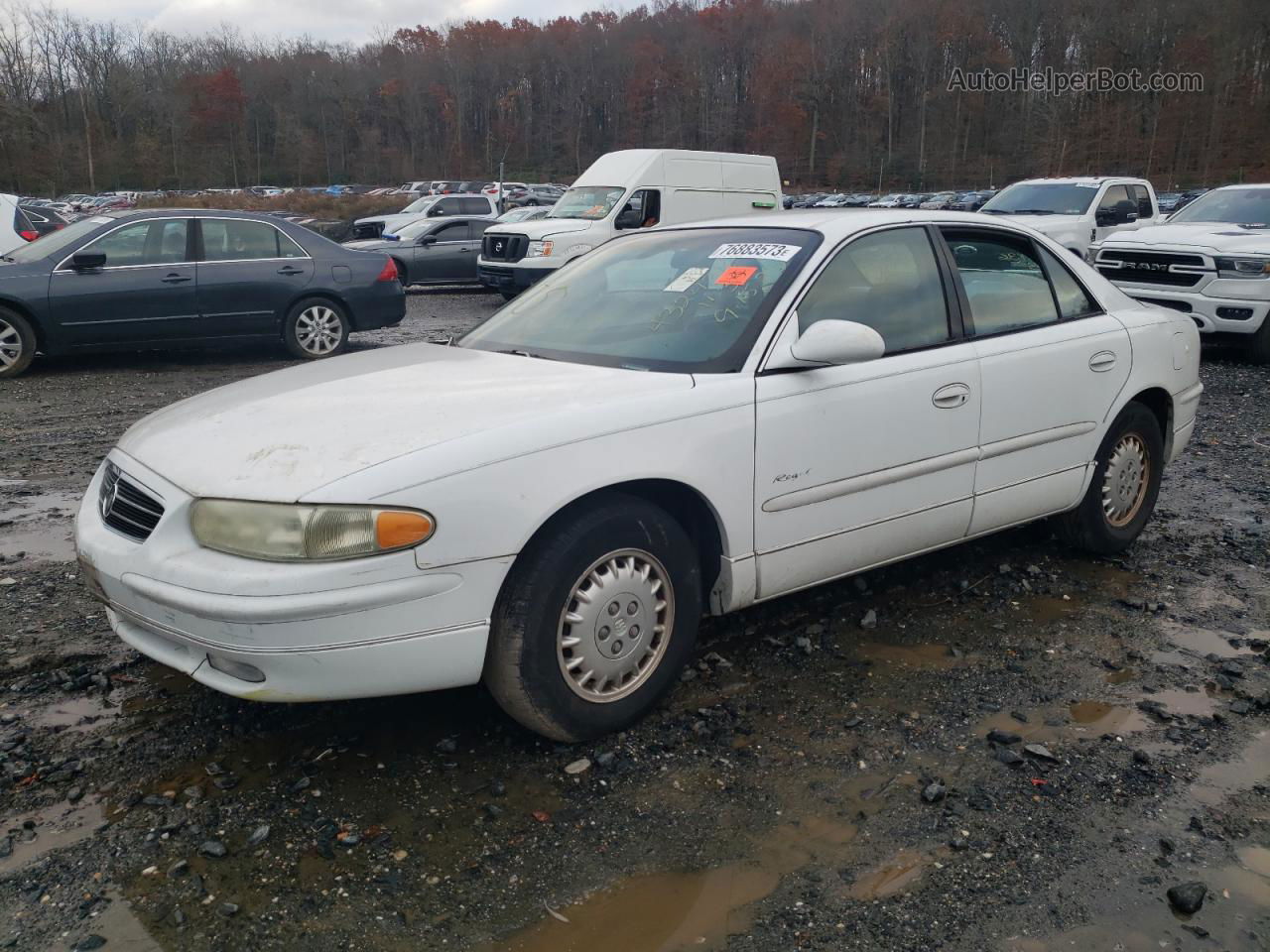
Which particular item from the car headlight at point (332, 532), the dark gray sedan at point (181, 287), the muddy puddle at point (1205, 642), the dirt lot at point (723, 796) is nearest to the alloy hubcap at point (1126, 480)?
the dirt lot at point (723, 796)

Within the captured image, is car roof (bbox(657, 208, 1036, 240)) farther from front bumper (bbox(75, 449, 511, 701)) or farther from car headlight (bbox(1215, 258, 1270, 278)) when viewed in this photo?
car headlight (bbox(1215, 258, 1270, 278))

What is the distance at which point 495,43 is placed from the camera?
111 meters

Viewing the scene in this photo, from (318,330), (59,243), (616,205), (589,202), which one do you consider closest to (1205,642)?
(318,330)

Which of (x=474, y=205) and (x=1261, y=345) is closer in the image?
(x=1261, y=345)

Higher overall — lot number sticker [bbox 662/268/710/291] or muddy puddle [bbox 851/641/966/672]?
lot number sticker [bbox 662/268/710/291]

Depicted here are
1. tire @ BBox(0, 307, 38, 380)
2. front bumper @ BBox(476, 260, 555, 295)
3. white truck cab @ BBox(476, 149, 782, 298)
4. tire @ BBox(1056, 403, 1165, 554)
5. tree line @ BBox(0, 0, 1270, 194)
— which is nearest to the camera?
tire @ BBox(1056, 403, 1165, 554)

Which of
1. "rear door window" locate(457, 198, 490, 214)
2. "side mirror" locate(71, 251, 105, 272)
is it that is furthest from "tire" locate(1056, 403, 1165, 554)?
"rear door window" locate(457, 198, 490, 214)

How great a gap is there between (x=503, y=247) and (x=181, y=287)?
6701mm

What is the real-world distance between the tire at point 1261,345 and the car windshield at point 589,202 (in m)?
8.76

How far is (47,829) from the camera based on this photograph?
2705 millimetres

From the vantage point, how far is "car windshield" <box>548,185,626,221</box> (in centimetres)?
1570

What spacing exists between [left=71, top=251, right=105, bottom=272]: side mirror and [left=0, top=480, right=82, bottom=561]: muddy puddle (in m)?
3.97

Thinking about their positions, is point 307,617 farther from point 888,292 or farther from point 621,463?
point 888,292

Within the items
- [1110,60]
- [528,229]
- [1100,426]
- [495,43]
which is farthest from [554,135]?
[1100,426]
